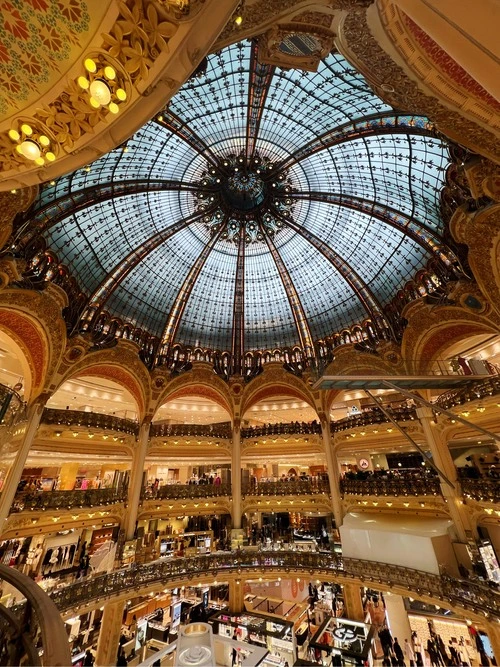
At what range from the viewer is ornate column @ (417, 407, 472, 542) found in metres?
17.8

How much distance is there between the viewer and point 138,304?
24875mm

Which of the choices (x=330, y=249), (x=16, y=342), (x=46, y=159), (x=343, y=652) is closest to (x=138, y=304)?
(x=16, y=342)

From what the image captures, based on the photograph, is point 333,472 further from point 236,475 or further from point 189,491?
point 189,491

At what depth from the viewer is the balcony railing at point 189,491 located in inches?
953

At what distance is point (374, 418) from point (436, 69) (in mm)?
21282

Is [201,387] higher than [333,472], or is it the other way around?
[201,387]

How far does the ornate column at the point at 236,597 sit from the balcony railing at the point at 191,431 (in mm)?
10559

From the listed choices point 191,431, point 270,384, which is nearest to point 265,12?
point 270,384

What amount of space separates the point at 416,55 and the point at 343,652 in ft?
79.1

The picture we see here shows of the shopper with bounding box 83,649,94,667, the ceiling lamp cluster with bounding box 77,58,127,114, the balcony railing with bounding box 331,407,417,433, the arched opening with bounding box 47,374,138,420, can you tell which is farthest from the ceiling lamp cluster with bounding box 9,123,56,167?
the shopper with bounding box 83,649,94,667

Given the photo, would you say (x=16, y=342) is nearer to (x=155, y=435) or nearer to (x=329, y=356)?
(x=155, y=435)

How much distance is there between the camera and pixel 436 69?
6852 mm

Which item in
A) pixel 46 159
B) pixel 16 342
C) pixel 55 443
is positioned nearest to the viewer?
pixel 46 159

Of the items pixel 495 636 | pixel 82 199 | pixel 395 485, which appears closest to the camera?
pixel 495 636
